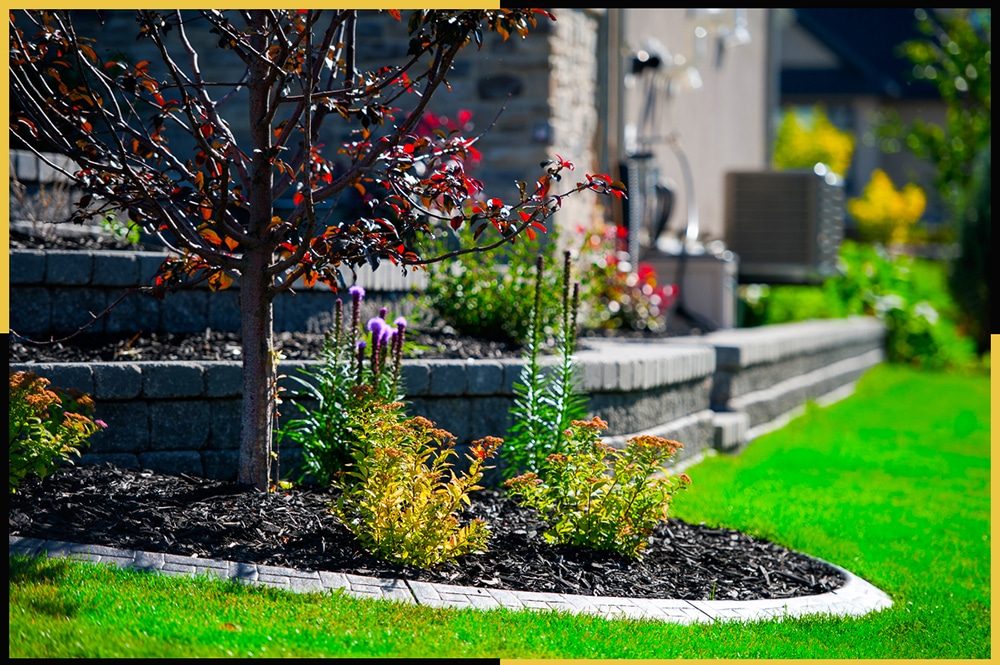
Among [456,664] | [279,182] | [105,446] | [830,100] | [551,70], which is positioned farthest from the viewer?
[830,100]

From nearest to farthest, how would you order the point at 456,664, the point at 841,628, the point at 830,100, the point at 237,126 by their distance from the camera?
the point at 456,664 < the point at 841,628 < the point at 237,126 < the point at 830,100

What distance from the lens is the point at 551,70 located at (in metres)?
8.92

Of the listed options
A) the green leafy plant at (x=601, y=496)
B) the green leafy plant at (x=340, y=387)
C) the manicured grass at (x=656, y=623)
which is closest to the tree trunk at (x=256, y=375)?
the green leafy plant at (x=340, y=387)

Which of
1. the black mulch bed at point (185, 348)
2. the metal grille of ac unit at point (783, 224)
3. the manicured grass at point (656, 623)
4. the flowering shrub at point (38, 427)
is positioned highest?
the metal grille of ac unit at point (783, 224)

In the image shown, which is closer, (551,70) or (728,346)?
(728,346)

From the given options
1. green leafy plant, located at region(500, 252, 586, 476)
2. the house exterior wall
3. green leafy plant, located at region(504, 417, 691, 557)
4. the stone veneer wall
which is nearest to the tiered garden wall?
green leafy plant, located at region(500, 252, 586, 476)

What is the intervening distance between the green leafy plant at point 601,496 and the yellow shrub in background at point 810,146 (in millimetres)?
27179

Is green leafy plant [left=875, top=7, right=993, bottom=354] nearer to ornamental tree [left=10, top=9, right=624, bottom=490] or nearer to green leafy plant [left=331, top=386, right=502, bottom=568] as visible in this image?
ornamental tree [left=10, top=9, right=624, bottom=490]

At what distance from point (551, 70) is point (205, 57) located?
2.92 metres

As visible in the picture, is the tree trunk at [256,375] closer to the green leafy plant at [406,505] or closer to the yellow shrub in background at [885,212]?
the green leafy plant at [406,505]

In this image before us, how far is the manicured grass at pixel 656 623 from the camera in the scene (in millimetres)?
3314

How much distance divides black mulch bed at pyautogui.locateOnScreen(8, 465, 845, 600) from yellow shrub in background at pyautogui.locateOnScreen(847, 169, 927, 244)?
26634 mm

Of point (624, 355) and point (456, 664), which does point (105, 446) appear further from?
point (624, 355)

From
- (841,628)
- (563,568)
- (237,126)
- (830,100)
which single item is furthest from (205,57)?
(830,100)
